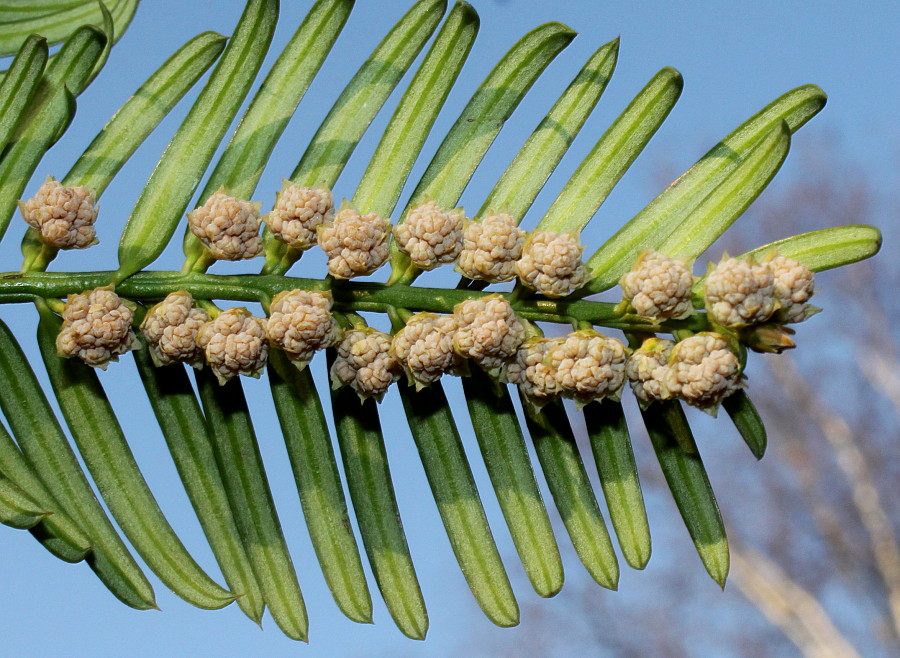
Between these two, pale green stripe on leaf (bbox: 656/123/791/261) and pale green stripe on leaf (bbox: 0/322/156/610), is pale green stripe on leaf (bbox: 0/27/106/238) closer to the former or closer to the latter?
pale green stripe on leaf (bbox: 0/322/156/610)

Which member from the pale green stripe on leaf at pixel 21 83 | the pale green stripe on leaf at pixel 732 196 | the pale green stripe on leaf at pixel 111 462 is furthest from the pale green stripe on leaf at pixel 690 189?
the pale green stripe on leaf at pixel 21 83

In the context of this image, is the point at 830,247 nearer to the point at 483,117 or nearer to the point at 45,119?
the point at 483,117

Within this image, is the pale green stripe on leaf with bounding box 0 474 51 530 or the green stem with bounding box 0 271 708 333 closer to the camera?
the pale green stripe on leaf with bounding box 0 474 51 530

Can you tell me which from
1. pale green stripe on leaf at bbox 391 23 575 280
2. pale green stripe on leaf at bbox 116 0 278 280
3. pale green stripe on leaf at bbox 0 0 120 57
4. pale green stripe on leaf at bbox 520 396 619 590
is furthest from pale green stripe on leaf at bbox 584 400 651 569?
pale green stripe on leaf at bbox 0 0 120 57

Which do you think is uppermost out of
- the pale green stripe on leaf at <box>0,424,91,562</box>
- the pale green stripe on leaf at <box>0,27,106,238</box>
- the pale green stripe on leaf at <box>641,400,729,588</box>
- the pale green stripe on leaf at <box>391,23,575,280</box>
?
the pale green stripe on leaf at <box>0,27,106,238</box>

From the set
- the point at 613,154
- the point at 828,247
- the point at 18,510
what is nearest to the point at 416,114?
the point at 613,154
